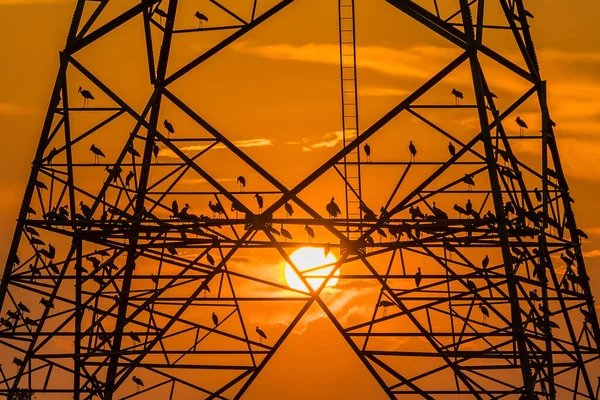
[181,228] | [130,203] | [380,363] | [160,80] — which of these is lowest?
[380,363]

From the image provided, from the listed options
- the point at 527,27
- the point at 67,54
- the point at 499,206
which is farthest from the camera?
the point at 527,27

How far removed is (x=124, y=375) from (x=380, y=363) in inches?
242

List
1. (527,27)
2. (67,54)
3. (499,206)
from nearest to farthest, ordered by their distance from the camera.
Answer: (499,206) < (67,54) < (527,27)

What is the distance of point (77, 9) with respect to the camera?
1453 inches

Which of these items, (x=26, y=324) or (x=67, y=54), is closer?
(x=67, y=54)

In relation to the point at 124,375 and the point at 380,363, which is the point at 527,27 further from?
the point at 124,375

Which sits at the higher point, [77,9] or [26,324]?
[77,9]

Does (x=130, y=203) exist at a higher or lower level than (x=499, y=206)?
higher

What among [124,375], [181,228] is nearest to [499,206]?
[181,228]

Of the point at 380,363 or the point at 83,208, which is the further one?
the point at 83,208

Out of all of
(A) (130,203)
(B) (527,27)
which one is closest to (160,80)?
(A) (130,203)

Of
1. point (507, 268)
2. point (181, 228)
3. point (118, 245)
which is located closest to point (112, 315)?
point (118, 245)

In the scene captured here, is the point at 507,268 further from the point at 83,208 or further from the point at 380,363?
the point at 83,208

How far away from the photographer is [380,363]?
36.5 metres
